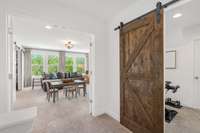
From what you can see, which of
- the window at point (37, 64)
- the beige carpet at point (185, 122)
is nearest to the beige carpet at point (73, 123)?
the beige carpet at point (185, 122)

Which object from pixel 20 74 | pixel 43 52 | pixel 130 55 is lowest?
pixel 20 74

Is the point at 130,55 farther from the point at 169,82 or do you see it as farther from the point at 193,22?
the point at 193,22

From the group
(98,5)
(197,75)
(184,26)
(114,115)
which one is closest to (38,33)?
(98,5)

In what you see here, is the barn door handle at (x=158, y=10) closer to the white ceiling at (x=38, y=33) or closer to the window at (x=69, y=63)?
the white ceiling at (x=38, y=33)

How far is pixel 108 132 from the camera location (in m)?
2.19

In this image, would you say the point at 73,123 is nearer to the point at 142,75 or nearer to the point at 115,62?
the point at 115,62

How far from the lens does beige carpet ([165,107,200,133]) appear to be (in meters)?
2.16

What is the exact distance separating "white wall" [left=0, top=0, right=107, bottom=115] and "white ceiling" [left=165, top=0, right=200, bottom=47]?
5.09 feet

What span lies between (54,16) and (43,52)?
639cm

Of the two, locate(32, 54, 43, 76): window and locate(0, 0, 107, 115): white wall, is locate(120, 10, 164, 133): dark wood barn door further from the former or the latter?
locate(32, 54, 43, 76): window

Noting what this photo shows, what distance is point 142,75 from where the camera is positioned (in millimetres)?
Result: 2021

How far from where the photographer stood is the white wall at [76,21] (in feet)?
6.75

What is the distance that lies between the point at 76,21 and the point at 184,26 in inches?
99.0

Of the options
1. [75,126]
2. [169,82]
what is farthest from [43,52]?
[169,82]
